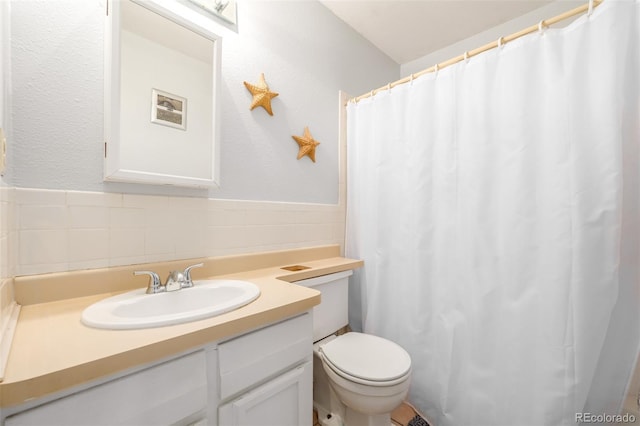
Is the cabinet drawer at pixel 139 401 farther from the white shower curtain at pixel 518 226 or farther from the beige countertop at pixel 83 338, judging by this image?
the white shower curtain at pixel 518 226

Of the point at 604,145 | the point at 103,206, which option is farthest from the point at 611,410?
the point at 103,206

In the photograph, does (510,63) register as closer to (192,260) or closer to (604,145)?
(604,145)

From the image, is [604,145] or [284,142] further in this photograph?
[284,142]

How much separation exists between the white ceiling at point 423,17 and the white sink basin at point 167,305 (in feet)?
6.04

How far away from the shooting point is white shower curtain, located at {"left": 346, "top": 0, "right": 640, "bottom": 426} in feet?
3.15

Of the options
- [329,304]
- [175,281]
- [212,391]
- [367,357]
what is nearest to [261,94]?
[175,281]

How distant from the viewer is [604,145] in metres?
0.94

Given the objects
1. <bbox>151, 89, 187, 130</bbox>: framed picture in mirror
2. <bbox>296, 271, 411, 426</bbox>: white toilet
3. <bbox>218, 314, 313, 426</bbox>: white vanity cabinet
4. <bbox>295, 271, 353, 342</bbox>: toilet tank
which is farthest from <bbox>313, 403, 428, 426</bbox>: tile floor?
<bbox>151, 89, 187, 130</bbox>: framed picture in mirror

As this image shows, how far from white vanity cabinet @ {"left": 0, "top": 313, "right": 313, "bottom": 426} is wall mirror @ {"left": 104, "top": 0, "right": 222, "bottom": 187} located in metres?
0.69

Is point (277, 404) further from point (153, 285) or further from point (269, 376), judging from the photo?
point (153, 285)

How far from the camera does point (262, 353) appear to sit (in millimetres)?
819

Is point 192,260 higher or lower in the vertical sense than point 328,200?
lower

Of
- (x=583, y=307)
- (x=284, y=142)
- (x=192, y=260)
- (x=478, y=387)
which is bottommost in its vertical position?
(x=478, y=387)

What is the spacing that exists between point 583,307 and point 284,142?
59.0 inches
